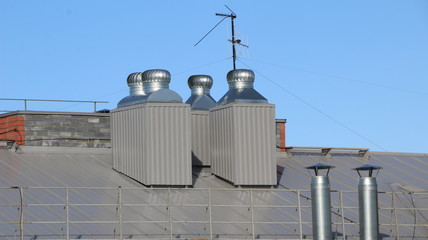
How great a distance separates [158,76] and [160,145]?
114 inches

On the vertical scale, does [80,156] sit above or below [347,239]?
above

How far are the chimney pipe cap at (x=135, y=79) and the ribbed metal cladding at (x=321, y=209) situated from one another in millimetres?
10275

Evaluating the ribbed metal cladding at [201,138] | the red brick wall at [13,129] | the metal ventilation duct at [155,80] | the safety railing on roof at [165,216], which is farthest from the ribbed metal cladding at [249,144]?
the red brick wall at [13,129]

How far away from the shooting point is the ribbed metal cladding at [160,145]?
2908 cm

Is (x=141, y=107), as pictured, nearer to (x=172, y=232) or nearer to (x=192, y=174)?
(x=192, y=174)

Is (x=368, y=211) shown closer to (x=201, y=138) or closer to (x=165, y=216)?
(x=165, y=216)

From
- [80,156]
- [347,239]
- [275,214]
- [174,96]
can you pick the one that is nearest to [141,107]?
[174,96]

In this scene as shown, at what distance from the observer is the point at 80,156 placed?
3106 centimetres

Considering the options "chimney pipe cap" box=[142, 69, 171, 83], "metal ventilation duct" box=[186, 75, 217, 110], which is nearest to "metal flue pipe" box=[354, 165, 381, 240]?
"chimney pipe cap" box=[142, 69, 171, 83]

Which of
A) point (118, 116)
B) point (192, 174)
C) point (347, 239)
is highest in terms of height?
point (118, 116)

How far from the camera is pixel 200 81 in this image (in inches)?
1382

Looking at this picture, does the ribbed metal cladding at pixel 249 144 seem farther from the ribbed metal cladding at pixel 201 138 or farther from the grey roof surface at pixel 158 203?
the ribbed metal cladding at pixel 201 138

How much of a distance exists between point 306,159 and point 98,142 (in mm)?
8080

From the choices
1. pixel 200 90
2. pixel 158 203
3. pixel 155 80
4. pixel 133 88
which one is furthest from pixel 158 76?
pixel 158 203
